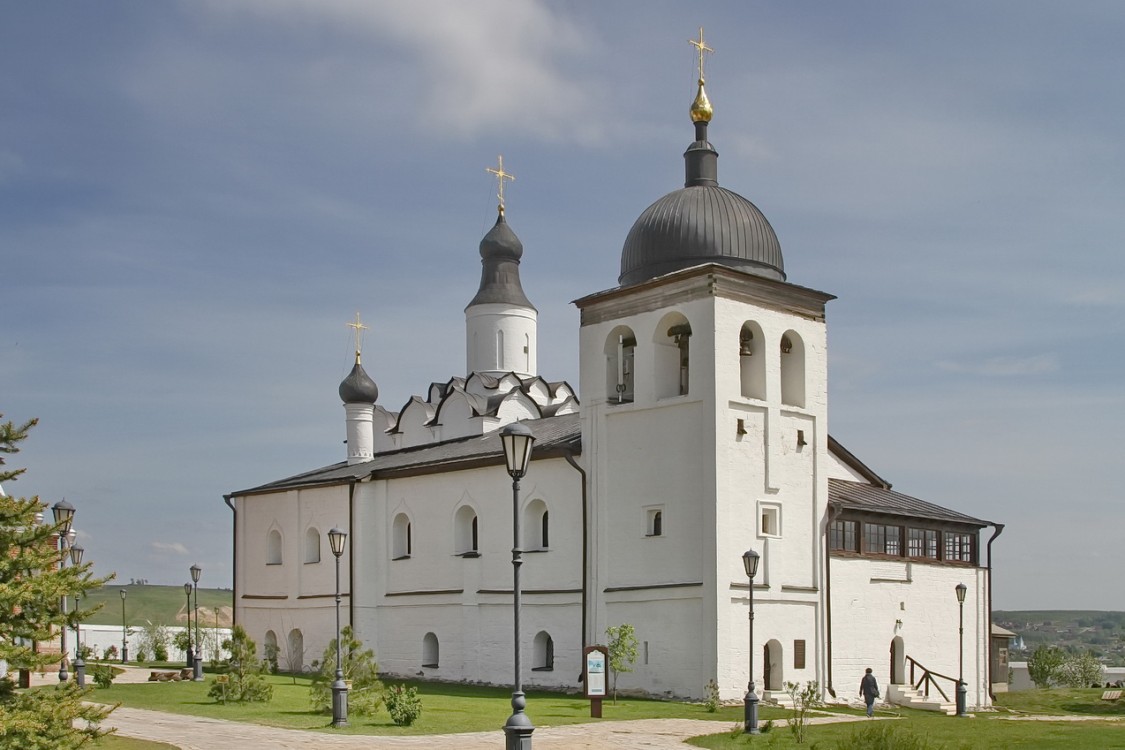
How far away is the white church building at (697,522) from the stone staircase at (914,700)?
16cm

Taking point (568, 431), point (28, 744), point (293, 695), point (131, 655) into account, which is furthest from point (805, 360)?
point (131, 655)

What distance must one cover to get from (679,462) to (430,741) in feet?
34.9

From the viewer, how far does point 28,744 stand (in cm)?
1120

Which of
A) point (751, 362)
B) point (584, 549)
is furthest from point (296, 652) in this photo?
point (751, 362)

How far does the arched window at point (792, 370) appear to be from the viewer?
28.1 m

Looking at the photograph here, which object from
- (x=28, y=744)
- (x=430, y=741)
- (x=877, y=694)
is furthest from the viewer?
(x=877, y=694)

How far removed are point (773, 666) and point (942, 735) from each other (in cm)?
724

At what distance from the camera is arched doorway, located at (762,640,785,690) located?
26.3 meters

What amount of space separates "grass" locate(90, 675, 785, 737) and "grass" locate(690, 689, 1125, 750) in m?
2.71

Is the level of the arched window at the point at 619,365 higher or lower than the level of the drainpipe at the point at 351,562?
higher

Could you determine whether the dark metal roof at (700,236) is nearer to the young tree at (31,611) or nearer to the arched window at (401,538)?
the arched window at (401,538)

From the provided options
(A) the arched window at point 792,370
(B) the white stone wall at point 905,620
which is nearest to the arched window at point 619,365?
(A) the arched window at point 792,370

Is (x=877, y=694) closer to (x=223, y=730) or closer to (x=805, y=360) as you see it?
(x=805, y=360)

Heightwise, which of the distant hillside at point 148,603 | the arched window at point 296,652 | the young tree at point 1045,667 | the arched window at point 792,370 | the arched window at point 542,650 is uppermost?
the arched window at point 792,370
